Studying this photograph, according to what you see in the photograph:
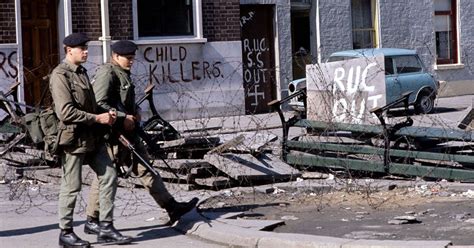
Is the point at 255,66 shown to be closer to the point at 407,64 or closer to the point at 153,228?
the point at 407,64

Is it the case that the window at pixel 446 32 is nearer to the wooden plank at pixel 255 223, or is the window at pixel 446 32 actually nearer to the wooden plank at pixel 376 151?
the wooden plank at pixel 376 151

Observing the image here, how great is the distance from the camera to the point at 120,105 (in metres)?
9.38

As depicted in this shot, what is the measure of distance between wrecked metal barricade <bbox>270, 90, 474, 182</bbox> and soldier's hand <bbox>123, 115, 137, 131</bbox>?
3755mm

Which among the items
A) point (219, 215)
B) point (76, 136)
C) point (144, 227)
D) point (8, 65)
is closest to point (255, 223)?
point (219, 215)

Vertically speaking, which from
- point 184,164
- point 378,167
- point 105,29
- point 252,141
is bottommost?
point 378,167

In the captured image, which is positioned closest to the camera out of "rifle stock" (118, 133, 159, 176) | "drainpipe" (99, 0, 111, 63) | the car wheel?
"rifle stock" (118, 133, 159, 176)

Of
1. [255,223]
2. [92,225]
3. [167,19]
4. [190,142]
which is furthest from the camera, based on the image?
A: [167,19]

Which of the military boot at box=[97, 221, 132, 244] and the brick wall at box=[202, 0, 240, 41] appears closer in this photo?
the military boot at box=[97, 221, 132, 244]

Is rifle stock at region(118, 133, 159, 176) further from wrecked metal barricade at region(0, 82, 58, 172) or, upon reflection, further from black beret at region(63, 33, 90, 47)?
wrecked metal barricade at region(0, 82, 58, 172)

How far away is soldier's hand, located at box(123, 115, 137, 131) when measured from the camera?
9.09 m

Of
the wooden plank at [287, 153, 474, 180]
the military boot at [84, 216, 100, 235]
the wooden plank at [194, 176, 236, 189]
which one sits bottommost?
the military boot at [84, 216, 100, 235]

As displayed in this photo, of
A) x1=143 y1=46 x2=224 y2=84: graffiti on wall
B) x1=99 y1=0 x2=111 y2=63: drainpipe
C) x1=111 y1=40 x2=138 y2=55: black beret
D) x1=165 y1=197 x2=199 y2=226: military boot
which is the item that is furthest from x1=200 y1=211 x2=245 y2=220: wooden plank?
x1=143 y1=46 x2=224 y2=84: graffiti on wall

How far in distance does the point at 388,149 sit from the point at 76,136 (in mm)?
4694

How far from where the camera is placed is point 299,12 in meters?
26.8
